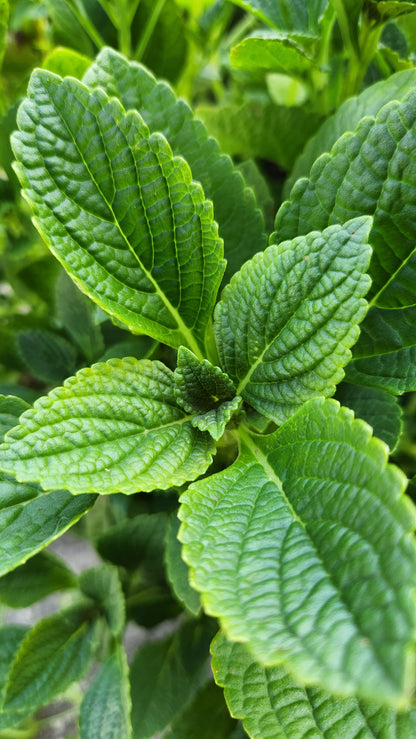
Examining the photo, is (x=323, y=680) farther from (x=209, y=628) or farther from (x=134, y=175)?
(x=209, y=628)

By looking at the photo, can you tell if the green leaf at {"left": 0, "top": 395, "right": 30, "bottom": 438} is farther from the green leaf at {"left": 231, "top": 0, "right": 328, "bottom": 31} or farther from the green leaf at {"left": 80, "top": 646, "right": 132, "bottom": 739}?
the green leaf at {"left": 231, "top": 0, "right": 328, "bottom": 31}

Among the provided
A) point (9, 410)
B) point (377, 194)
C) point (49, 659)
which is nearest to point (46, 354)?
point (9, 410)

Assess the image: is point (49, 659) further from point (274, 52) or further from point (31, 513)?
point (274, 52)

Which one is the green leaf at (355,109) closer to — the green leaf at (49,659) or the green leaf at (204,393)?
the green leaf at (204,393)

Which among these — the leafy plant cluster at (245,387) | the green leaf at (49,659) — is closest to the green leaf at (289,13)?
the leafy plant cluster at (245,387)

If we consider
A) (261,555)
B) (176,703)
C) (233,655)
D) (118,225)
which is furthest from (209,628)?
(118,225)

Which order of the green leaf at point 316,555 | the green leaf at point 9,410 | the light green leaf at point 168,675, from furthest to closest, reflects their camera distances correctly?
the light green leaf at point 168,675, the green leaf at point 9,410, the green leaf at point 316,555
